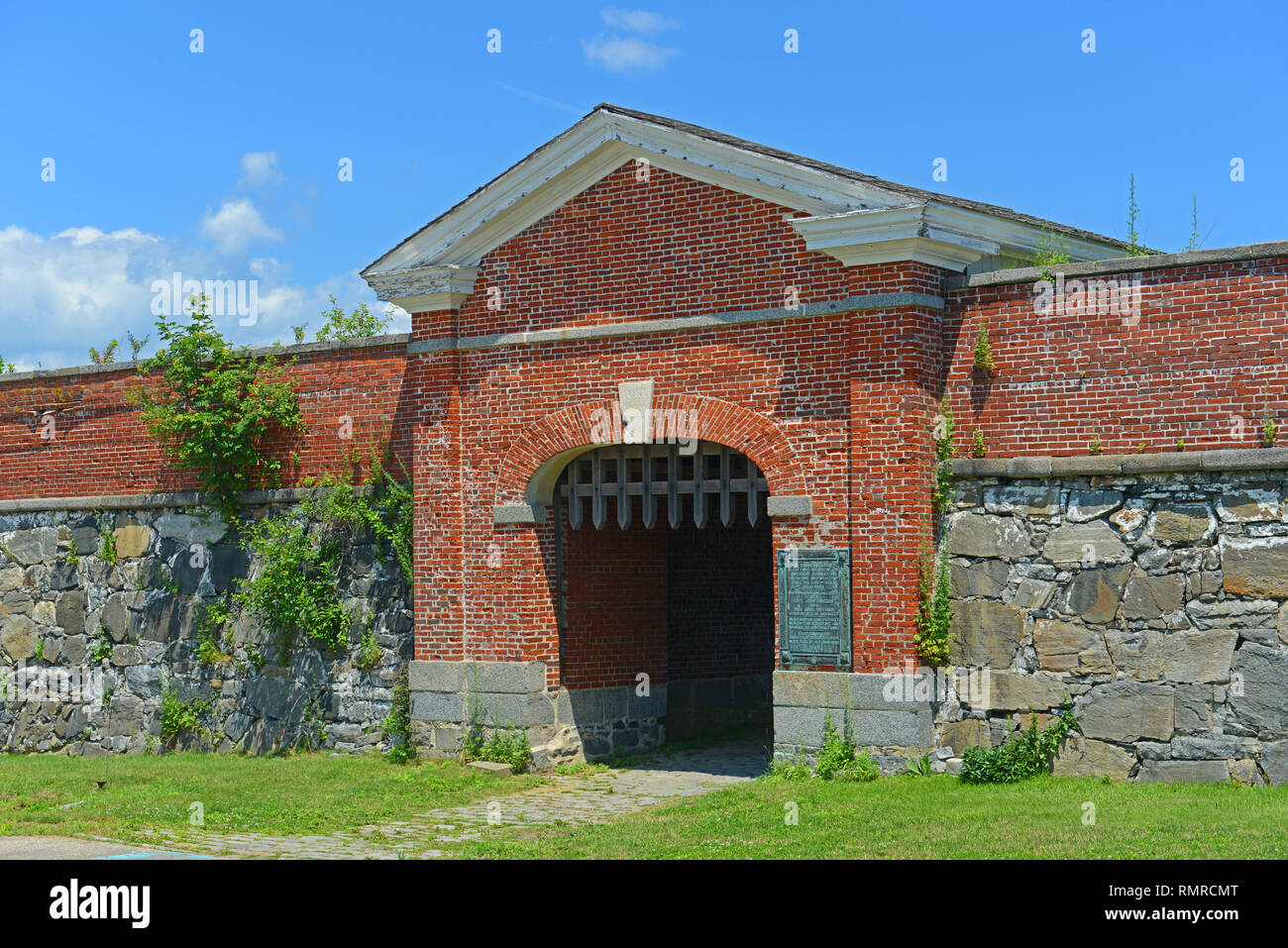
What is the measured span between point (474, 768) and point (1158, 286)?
26.9 ft

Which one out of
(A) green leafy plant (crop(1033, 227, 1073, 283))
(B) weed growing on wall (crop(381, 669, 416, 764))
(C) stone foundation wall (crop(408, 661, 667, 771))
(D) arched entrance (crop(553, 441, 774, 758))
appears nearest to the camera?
(A) green leafy plant (crop(1033, 227, 1073, 283))

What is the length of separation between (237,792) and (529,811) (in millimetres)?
3013

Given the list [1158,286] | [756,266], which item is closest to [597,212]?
[756,266]

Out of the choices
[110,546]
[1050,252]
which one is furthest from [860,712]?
[110,546]

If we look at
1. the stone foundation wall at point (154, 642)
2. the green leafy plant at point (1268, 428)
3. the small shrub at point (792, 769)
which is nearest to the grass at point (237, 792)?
the stone foundation wall at point (154, 642)

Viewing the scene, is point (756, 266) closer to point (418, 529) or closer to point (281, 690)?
point (418, 529)

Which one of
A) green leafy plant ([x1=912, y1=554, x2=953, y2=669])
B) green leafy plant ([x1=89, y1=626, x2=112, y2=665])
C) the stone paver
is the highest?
green leafy plant ([x1=912, y1=554, x2=953, y2=669])

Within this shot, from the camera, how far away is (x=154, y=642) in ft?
61.5

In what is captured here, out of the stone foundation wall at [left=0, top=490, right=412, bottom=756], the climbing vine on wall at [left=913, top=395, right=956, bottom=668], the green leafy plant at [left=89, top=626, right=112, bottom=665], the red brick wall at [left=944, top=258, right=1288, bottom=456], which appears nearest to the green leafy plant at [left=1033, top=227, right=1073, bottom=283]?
the red brick wall at [left=944, top=258, right=1288, bottom=456]

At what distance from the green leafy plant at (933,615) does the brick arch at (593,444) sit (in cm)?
144

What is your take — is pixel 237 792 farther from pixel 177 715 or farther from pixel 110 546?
pixel 110 546

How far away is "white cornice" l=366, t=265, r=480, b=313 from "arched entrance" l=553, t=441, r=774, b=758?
2.28 metres

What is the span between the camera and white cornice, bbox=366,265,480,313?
16.2 meters

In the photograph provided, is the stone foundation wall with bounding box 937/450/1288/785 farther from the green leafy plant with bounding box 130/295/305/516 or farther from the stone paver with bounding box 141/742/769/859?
the green leafy plant with bounding box 130/295/305/516
